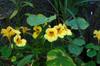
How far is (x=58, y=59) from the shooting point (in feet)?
5.49

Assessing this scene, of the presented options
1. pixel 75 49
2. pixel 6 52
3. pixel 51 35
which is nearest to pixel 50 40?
pixel 51 35

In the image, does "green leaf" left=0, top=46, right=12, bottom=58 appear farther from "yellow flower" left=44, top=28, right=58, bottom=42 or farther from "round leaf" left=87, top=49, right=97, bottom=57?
"round leaf" left=87, top=49, right=97, bottom=57

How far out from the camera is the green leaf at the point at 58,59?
1.66 meters

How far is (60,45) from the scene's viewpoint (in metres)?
1.86

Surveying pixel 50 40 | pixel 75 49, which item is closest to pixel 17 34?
pixel 50 40

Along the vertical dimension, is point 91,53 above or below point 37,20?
below

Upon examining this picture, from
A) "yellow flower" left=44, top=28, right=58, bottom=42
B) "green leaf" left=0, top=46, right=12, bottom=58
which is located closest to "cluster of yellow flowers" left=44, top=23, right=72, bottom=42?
"yellow flower" left=44, top=28, right=58, bottom=42

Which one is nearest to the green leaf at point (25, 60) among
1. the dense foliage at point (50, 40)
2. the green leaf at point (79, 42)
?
the dense foliage at point (50, 40)

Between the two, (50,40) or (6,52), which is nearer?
(50,40)

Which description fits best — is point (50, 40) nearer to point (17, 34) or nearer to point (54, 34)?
point (54, 34)

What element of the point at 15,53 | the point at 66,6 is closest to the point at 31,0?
the point at 66,6

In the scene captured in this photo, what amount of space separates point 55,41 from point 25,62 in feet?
0.77

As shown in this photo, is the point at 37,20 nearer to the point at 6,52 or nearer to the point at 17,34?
the point at 17,34

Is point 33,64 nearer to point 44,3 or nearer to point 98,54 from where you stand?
point 98,54
